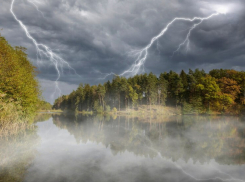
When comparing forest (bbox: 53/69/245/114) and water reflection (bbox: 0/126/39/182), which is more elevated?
forest (bbox: 53/69/245/114)

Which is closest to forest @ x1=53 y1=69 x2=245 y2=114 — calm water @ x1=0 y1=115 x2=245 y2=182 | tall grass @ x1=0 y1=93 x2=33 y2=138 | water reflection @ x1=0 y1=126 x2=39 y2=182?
calm water @ x1=0 y1=115 x2=245 y2=182

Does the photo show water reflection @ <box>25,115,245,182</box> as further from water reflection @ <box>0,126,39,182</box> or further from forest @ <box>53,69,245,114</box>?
forest @ <box>53,69,245,114</box>

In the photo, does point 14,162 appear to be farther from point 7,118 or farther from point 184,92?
point 184,92

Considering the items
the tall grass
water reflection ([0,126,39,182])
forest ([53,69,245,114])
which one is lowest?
water reflection ([0,126,39,182])

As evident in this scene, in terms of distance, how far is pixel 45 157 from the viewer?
38.8 feet

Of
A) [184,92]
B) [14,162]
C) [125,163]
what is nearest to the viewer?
[125,163]

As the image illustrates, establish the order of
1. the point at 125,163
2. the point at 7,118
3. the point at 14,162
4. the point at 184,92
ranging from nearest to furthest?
the point at 125,163 → the point at 14,162 → the point at 7,118 → the point at 184,92

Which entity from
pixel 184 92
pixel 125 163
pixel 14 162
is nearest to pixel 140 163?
pixel 125 163

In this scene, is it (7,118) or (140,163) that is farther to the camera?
(7,118)

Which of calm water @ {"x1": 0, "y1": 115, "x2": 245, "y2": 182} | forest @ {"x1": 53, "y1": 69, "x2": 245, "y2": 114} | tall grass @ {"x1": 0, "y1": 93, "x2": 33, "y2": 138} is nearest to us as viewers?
calm water @ {"x1": 0, "y1": 115, "x2": 245, "y2": 182}

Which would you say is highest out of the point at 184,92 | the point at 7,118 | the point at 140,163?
the point at 184,92

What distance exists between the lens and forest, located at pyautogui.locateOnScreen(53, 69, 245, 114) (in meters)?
60.4

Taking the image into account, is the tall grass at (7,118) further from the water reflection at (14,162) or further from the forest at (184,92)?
the forest at (184,92)

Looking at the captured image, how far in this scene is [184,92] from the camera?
75938mm
